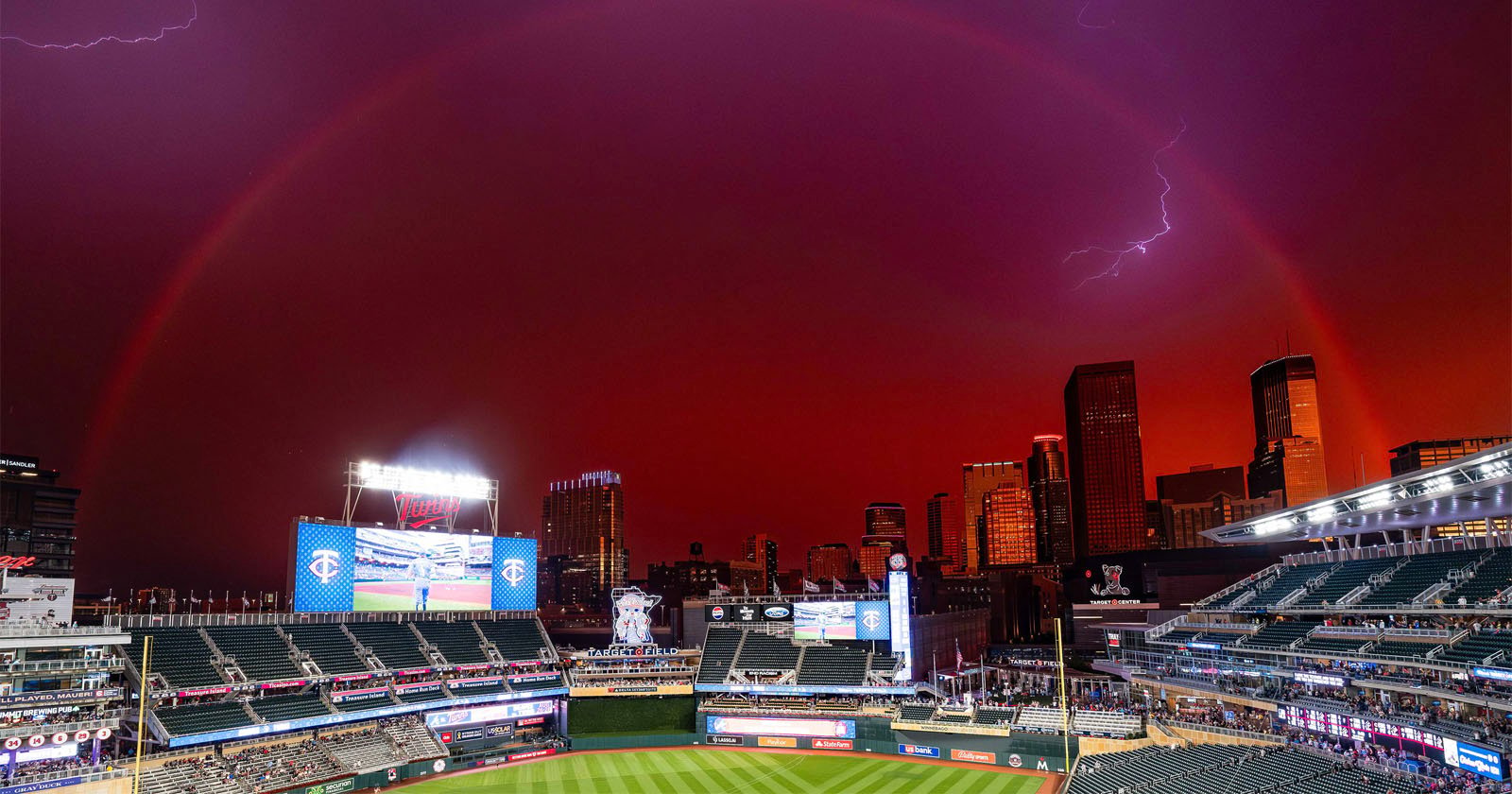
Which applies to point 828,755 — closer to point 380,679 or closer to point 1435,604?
point 380,679

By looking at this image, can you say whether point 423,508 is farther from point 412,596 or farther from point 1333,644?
point 1333,644

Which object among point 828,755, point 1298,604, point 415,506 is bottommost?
point 828,755

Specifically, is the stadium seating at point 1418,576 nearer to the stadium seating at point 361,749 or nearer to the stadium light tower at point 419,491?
the stadium seating at point 361,749

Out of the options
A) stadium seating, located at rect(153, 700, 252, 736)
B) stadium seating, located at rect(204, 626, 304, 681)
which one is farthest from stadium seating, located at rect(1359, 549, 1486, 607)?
stadium seating, located at rect(204, 626, 304, 681)

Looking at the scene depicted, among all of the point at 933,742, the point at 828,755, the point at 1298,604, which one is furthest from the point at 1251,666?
the point at 828,755

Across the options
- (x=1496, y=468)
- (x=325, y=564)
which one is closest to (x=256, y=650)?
(x=325, y=564)

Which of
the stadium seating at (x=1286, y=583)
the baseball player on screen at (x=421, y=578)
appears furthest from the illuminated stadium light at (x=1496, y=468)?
the baseball player on screen at (x=421, y=578)
